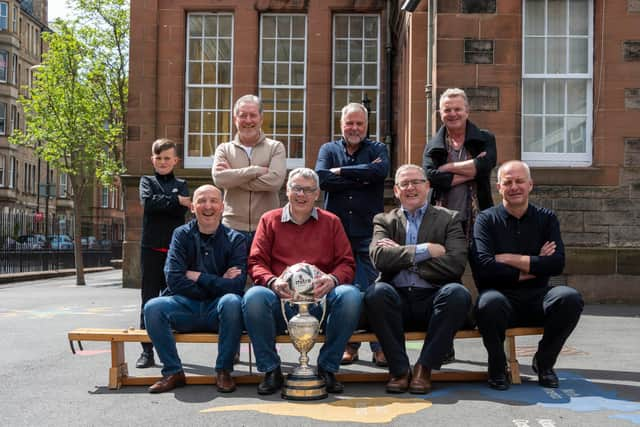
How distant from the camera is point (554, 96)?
40.0 ft

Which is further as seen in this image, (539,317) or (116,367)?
(539,317)

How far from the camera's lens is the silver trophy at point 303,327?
509cm

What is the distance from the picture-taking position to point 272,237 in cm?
566

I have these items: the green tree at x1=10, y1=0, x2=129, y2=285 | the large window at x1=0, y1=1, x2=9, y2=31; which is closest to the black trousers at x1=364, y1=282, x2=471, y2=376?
the green tree at x1=10, y1=0, x2=129, y2=285

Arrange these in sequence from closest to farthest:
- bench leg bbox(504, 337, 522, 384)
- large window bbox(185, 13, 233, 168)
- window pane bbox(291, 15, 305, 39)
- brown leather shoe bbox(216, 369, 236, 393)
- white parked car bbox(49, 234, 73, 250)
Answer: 1. brown leather shoe bbox(216, 369, 236, 393)
2. bench leg bbox(504, 337, 522, 384)
3. large window bbox(185, 13, 233, 168)
4. window pane bbox(291, 15, 305, 39)
5. white parked car bbox(49, 234, 73, 250)

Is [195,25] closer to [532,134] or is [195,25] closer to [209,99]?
[209,99]

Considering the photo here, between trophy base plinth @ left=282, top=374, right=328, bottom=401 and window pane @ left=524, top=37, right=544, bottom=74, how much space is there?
8.46 meters

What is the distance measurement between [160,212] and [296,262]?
1.57m

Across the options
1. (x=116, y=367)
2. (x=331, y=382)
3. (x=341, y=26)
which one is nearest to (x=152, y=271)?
(x=116, y=367)

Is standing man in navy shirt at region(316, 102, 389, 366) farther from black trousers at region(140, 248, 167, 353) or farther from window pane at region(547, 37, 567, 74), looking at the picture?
window pane at region(547, 37, 567, 74)

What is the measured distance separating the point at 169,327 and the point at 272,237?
0.99 m

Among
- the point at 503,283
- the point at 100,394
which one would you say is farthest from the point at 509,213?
the point at 100,394

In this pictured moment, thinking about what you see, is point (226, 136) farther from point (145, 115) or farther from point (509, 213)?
point (509, 213)

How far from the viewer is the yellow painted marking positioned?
4586 mm
